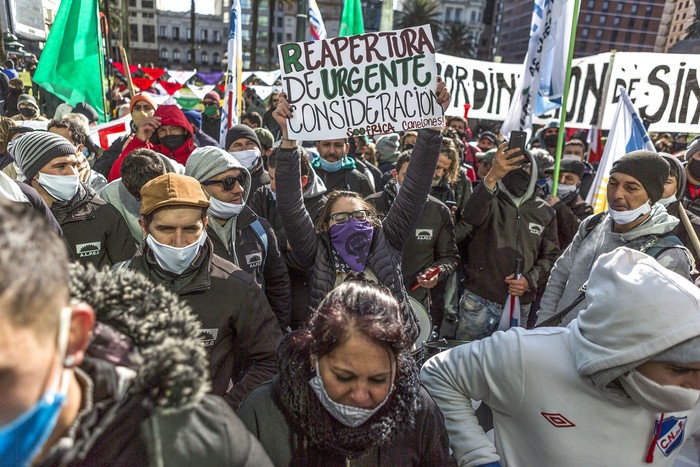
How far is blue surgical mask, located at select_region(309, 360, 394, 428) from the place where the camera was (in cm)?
152

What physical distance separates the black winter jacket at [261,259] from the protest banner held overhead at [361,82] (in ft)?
2.19

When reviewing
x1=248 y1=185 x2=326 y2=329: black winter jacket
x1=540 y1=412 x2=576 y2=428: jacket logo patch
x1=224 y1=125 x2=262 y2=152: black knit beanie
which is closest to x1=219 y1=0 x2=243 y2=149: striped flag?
x1=224 y1=125 x2=262 y2=152: black knit beanie

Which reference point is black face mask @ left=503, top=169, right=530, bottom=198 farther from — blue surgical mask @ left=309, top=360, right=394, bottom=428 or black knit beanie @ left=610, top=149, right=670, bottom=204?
blue surgical mask @ left=309, top=360, right=394, bottom=428

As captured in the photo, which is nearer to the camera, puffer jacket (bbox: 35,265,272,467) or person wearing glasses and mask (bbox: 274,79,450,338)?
puffer jacket (bbox: 35,265,272,467)

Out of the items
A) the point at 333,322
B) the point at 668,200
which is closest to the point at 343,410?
the point at 333,322

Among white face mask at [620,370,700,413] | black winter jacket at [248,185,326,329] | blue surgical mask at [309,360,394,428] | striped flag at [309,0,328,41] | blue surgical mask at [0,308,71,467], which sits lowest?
black winter jacket at [248,185,326,329]

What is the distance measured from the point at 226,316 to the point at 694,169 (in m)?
4.03

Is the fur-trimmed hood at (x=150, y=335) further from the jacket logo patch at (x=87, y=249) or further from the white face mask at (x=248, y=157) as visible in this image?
the white face mask at (x=248, y=157)

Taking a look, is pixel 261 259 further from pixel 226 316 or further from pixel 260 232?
pixel 226 316

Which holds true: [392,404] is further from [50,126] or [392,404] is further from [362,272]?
[50,126]

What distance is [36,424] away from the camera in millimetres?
771

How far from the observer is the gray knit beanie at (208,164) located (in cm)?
284

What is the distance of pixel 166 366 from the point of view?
0.94 metres

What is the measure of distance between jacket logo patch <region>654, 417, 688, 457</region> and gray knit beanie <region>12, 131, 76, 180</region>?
3.23m
